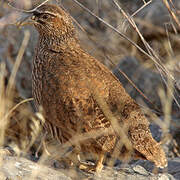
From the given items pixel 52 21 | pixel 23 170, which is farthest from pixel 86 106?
pixel 52 21

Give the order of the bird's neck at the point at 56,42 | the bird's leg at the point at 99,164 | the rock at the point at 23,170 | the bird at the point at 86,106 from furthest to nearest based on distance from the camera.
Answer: the bird's neck at the point at 56,42
the bird's leg at the point at 99,164
the bird at the point at 86,106
the rock at the point at 23,170

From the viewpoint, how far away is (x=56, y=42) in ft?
15.7

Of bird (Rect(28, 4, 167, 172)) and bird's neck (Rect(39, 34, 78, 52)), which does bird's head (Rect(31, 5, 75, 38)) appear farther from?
bird (Rect(28, 4, 167, 172))

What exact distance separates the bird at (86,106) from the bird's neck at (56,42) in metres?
0.16

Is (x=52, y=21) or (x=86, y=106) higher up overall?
(x=52, y=21)

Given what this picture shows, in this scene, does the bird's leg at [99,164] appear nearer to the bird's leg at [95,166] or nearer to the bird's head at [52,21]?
the bird's leg at [95,166]

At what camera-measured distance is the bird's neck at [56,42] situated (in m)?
4.75

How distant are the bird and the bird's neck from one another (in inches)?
6.4

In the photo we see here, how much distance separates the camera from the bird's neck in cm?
475

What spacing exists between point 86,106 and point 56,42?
3.02ft

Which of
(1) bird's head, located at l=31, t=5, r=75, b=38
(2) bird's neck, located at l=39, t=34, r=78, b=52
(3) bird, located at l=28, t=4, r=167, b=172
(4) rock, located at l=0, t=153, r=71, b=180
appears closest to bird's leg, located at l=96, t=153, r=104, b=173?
(3) bird, located at l=28, t=4, r=167, b=172

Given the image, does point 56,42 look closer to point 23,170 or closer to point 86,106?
point 86,106

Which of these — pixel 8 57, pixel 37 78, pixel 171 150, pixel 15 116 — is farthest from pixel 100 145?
pixel 8 57

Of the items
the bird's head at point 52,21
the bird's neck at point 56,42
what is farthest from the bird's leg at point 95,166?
the bird's head at point 52,21
